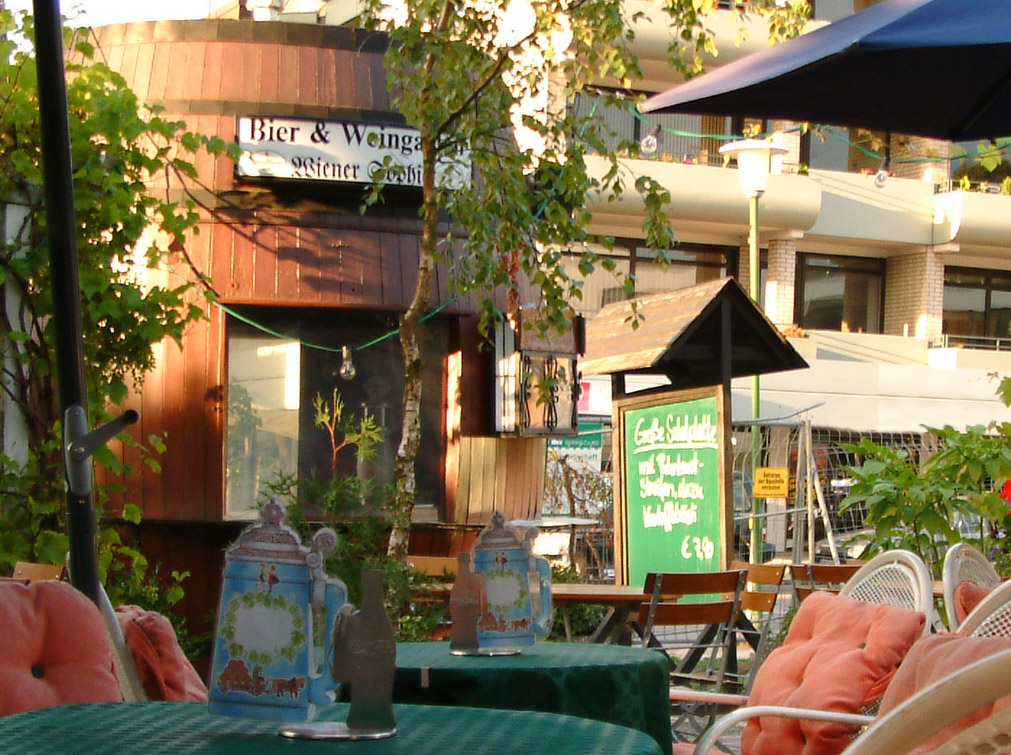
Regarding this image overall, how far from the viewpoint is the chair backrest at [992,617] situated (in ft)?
11.8

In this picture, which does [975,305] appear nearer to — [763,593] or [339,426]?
[339,426]

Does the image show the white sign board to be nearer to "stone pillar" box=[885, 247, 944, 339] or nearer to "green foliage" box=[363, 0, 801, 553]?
"green foliage" box=[363, 0, 801, 553]

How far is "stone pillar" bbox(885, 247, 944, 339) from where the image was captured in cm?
2788

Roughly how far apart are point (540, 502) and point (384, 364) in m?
1.73

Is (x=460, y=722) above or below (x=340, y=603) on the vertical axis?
below

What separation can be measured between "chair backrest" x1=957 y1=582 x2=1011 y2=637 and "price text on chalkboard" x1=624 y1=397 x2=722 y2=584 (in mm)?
5274

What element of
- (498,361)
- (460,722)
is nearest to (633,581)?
(498,361)

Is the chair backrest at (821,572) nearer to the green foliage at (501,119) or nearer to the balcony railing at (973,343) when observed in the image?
the green foliage at (501,119)

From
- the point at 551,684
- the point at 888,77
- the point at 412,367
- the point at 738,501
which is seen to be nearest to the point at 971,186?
the point at 738,501

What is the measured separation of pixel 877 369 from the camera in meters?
25.6

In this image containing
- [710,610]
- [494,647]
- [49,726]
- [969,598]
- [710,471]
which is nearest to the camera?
[49,726]

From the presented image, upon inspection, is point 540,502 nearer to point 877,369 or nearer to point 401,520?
point 401,520

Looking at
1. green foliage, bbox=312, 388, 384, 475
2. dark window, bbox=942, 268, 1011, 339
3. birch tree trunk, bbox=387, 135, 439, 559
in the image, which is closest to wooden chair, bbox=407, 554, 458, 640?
birch tree trunk, bbox=387, 135, 439, 559

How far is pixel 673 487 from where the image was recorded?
9.54 meters
